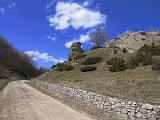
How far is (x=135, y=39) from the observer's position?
65.1m

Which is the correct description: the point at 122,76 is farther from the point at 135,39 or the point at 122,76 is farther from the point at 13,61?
the point at 13,61

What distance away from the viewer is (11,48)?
152875 millimetres

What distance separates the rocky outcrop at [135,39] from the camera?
206ft

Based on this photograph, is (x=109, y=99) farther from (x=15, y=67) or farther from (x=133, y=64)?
(x=15, y=67)

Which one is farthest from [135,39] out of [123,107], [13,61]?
[13,61]

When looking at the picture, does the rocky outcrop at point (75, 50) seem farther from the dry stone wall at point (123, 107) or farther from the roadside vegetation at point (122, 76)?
the dry stone wall at point (123, 107)

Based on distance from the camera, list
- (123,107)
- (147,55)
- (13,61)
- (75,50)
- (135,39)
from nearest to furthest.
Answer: (123,107)
(147,55)
(135,39)
(75,50)
(13,61)

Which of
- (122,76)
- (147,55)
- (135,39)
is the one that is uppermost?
(135,39)

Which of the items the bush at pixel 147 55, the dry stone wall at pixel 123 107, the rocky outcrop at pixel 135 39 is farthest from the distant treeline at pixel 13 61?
the dry stone wall at pixel 123 107

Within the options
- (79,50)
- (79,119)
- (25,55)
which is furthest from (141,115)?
(25,55)

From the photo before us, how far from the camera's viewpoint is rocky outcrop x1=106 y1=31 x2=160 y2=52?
62.8m

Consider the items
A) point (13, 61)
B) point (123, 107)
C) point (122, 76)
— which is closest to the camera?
point (123, 107)

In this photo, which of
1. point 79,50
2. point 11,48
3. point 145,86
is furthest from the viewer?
point 11,48

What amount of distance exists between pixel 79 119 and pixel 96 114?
75.1 inches
